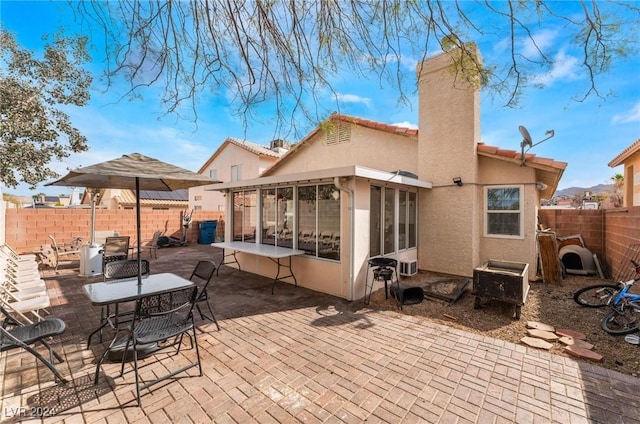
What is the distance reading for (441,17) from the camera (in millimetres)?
2547

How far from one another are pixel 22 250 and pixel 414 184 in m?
13.5

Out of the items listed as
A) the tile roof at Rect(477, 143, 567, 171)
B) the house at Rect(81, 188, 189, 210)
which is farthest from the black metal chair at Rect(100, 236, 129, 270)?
the house at Rect(81, 188, 189, 210)

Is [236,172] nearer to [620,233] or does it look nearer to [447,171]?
[447,171]

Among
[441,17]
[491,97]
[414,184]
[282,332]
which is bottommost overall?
[282,332]

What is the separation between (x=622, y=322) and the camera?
14.5ft

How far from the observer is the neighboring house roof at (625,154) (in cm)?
1006

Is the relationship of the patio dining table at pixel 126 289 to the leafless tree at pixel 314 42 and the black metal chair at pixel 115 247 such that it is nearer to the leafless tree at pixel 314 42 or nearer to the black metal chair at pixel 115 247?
the leafless tree at pixel 314 42

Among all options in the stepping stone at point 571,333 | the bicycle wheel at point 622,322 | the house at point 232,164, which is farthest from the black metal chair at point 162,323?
the house at point 232,164

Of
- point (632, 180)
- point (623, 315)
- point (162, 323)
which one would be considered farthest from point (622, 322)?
point (632, 180)

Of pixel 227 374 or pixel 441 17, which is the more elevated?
pixel 441 17

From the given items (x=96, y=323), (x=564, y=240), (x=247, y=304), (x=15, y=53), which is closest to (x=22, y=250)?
(x=15, y=53)

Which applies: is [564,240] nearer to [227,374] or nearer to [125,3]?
[227,374]

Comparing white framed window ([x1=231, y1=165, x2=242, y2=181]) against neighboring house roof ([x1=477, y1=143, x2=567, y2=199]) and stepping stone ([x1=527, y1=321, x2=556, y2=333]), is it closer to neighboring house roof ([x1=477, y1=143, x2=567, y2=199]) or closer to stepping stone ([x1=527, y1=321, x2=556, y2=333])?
neighboring house roof ([x1=477, y1=143, x2=567, y2=199])

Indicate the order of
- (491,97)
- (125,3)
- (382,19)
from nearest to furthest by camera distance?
(125,3) → (382,19) → (491,97)
